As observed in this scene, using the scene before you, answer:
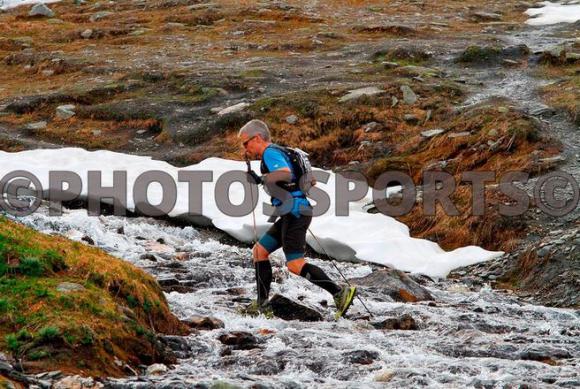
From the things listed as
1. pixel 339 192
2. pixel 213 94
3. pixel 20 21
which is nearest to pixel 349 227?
pixel 339 192

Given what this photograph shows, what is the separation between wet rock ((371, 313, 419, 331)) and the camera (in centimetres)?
1106

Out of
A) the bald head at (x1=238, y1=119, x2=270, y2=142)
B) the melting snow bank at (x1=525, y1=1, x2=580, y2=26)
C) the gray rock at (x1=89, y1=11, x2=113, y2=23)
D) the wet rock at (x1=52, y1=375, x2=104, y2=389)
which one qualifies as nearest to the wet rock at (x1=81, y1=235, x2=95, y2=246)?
the bald head at (x1=238, y1=119, x2=270, y2=142)

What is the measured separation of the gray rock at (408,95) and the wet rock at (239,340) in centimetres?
1765

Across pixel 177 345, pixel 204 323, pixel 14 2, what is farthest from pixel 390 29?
pixel 177 345

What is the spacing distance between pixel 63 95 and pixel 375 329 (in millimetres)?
22147

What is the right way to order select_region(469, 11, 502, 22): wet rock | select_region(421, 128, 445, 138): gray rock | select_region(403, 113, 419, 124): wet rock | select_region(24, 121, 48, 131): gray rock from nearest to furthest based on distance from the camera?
select_region(421, 128, 445, 138): gray rock
select_region(403, 113, 419, 124): wet rock
select_region(24, 121, 48, 131): gray rock
select_region(469, 11, 502, 22): wet rock

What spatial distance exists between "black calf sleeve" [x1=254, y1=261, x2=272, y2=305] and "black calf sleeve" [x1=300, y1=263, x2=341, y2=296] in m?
0.59

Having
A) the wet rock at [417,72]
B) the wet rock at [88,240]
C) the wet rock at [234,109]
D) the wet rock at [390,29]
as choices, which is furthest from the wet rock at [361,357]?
the wet rock at [390,29]

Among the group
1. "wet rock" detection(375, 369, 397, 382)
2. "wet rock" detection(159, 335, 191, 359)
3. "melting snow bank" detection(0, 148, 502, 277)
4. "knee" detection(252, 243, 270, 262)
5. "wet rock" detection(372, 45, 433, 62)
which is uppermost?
"wet rock" detection(372, 45, 433, 62)

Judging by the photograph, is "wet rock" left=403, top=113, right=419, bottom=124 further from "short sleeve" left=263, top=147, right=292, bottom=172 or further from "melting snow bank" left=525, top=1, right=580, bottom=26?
"melting snow bank" left=525, top=1, right=580, bottom=26

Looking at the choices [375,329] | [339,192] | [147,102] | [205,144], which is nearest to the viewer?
[375,329]

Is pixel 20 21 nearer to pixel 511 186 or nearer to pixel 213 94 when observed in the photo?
pixel 213 94

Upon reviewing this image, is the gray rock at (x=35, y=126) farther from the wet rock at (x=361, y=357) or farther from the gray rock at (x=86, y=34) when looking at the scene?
the wet rock at (x=361, y=357)

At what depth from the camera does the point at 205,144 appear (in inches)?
1001
